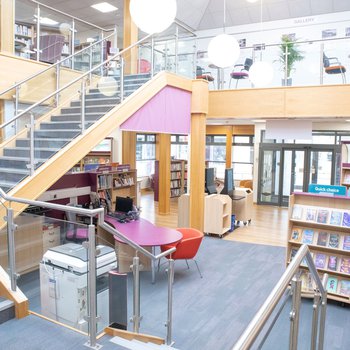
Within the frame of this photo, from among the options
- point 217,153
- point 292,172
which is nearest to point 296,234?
point 292,172

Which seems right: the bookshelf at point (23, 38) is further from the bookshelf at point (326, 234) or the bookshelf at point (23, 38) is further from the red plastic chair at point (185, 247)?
the bookshelf at point (326, 234)

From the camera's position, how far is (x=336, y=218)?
550 cm

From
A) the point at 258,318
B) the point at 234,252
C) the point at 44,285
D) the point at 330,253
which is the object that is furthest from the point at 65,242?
the point at 234,252

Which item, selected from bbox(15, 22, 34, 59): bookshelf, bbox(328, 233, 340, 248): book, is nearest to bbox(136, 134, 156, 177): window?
bbox(15, 22, 34, 59): bookshelf

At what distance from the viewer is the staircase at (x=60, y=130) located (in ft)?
17.3

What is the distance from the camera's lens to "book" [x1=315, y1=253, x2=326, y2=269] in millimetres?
5621

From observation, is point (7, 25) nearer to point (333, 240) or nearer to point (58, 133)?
point (58, 133)

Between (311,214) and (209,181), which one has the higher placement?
(209,181)

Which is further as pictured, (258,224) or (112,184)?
(258,224)

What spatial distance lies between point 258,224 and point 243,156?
17.4 ft

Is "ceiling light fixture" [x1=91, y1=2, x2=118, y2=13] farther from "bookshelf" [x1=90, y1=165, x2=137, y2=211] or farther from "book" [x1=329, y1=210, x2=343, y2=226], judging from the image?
"book" [x1=329, y1=210, x2=343, y2=226]

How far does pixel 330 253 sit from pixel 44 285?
411cm

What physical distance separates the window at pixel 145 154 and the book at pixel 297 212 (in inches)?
455

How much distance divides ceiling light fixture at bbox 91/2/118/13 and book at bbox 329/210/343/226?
32.7ft
